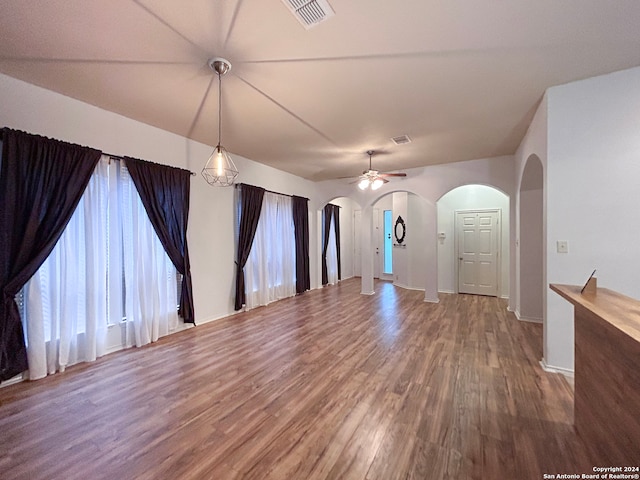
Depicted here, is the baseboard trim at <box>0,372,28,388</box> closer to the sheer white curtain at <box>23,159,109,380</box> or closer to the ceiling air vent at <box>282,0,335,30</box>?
the sheer white curtain at <box>23,159,109,380</box>

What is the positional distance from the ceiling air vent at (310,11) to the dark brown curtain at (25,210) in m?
2.84

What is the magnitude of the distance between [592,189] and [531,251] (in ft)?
6.74

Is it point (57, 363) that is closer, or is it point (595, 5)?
point (595, 5)

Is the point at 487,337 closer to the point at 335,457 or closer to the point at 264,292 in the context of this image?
the point at 335,457

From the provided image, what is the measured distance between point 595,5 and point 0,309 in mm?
5338

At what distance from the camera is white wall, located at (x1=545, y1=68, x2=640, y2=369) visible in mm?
2490

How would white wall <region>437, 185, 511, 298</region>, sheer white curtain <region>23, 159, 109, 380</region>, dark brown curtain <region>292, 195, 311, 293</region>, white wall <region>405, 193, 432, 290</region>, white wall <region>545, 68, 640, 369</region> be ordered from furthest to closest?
white wall <region>405, 193, 432, 290</region> < dark brown curtain <region>292, 195, 311, 293</region> < white wall <region>437, 185, 511, 298</region> < sheer white curtain <region>23, 159, 109, 380</region> < white wall <region>545, 68, 640, 369</region>

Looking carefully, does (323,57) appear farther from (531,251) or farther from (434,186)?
(531,251)

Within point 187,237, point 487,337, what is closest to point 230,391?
point 187,237

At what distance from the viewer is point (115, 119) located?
3.35 meters

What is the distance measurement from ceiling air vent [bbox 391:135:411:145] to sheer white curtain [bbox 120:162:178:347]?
12.6 feet

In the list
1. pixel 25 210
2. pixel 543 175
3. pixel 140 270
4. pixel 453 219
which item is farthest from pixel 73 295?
pixel 453 219

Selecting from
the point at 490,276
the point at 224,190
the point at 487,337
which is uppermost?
the point at 224,190

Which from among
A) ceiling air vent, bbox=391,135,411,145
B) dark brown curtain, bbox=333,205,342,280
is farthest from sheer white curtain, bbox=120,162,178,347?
dark brown curtain, bbox=333,205,342,280
